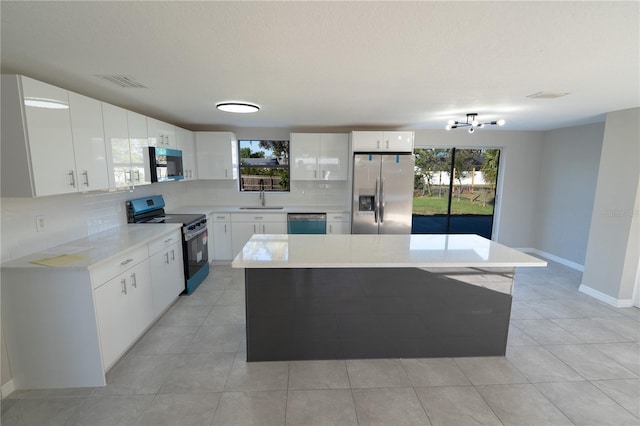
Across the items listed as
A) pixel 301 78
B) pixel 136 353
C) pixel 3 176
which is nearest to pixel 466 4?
pixel 301 78

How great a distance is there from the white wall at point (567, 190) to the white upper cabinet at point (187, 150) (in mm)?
6411

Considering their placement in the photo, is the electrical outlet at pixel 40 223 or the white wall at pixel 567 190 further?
the white wall at pixel 567 190

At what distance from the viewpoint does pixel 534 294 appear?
12.1 feet

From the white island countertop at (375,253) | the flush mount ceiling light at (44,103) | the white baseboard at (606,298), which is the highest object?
the flush mount ceiling light at (44,103)

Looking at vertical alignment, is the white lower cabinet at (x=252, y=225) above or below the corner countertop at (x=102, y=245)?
below

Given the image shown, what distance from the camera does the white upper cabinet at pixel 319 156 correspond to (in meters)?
4.77

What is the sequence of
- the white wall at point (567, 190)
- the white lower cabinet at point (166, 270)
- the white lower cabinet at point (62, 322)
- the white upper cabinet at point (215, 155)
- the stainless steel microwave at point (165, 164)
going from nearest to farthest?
the white lower cabinet at point (62, 322) → the white lower cabinet at point (166, 270) → the stainless steel microwave at point (165, 164) → the white wall at point (567, 190) → the white upper cabinet at point (215, 155)

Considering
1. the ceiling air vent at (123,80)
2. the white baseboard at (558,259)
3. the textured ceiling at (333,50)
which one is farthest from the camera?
the white baseboard at (558,259)

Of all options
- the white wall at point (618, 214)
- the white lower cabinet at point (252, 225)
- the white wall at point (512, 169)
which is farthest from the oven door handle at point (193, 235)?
the white wall at point (618, 214)

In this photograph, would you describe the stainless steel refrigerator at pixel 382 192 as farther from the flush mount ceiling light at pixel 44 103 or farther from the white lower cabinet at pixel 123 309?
the flush mount ceiling light at pixel 44 103

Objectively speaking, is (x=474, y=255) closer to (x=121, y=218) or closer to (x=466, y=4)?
(x=466, y=4)

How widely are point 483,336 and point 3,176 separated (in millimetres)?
3835

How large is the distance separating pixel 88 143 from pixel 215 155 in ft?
8.00

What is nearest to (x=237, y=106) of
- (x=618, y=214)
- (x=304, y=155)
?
(x=304, y=155)
